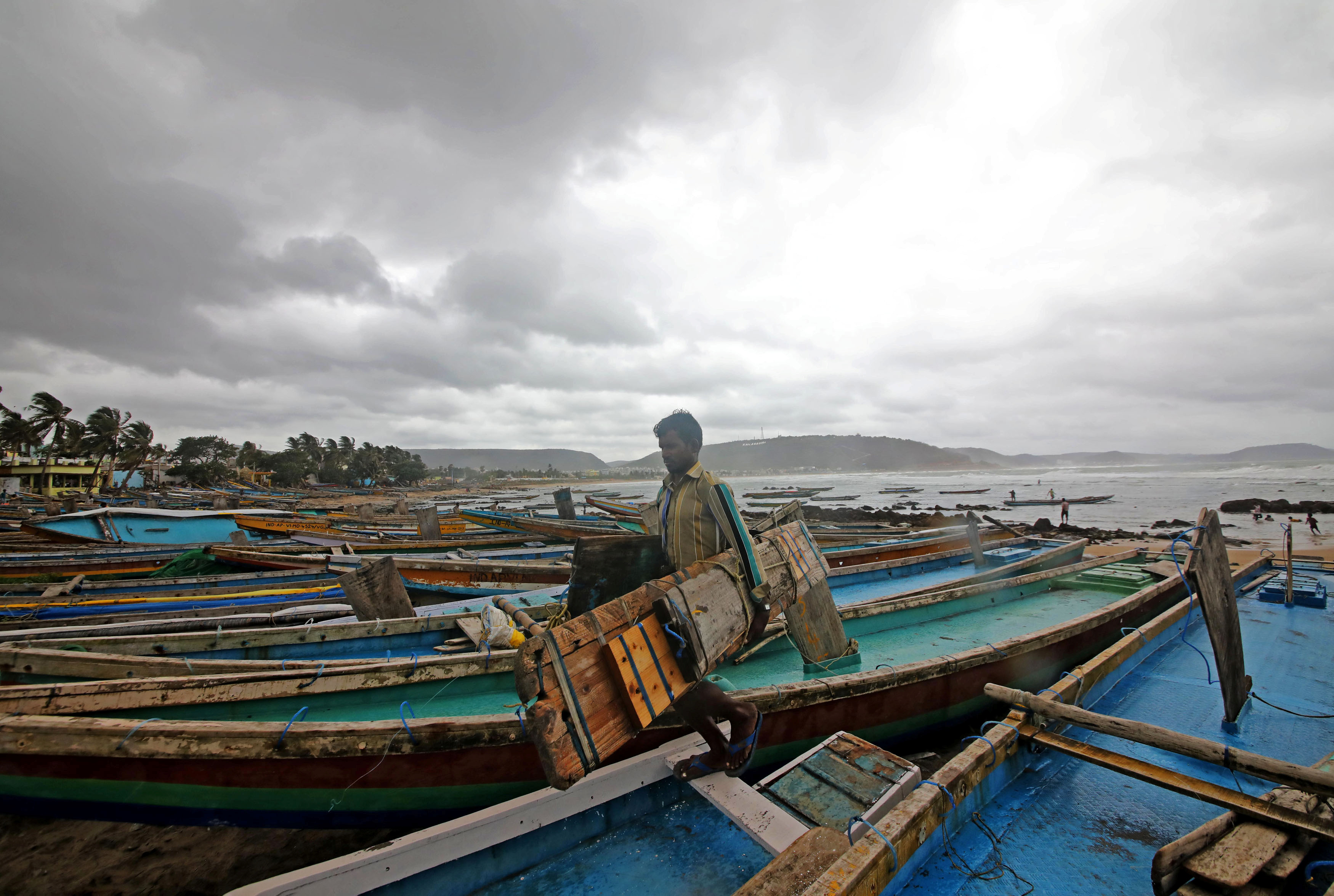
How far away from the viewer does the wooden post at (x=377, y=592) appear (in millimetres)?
5906

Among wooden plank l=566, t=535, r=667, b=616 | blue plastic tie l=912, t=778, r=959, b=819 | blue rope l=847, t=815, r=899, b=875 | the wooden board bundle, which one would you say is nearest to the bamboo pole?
blue plastic tie l=912, t=778, r=959, b=819

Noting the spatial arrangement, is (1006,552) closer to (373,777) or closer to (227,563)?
(373,777)

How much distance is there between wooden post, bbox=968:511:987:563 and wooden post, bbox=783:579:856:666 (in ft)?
23.0

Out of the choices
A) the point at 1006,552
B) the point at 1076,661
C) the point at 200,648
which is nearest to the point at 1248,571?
the point at 1006,552

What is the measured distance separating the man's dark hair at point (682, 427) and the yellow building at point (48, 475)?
6443 cm

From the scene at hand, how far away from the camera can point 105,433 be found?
5266 cm

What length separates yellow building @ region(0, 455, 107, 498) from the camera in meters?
46.6

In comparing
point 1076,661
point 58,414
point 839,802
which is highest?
point 58,414

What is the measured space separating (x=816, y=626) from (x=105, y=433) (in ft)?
255

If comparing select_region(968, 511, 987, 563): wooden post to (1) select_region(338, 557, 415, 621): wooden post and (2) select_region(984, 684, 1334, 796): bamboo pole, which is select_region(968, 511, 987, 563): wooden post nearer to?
(2) select_region(984, 684, 1334, 796): bamboo pole

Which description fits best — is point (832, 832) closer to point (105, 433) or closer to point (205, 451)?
point (105, 433)

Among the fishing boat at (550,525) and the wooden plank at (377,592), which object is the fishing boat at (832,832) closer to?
the wooden plank at (377,592)

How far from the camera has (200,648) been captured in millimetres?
5270

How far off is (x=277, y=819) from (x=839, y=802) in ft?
11.4
